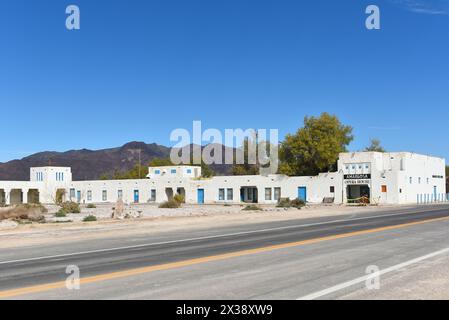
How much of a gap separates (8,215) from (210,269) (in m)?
27.8

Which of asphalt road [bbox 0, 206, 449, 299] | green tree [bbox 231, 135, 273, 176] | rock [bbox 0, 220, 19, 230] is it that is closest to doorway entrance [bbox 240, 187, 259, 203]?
green tree [bbox 231, 135, 273, 176]

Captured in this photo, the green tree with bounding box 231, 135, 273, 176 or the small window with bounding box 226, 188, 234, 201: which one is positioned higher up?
the green tree with bounding box 231, 135, 273, 176

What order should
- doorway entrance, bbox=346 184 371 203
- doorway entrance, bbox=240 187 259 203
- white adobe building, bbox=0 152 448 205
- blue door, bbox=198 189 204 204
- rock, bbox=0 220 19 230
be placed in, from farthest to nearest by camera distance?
1. blue door, bbox=198 189 204 204
2. doorway entrance, bbox=240 187 259 203
3. doorway entrance, bbox=346 184 371 203
4. white adobe building, bbox=0 152 448 205
5. rock, bbox=0 220 19 230

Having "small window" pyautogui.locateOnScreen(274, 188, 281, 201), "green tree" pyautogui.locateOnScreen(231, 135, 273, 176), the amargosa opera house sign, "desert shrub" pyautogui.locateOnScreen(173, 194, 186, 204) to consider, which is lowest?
"desert shrub" pyautogui.locateOnScreen(173, 194, 186, 204)

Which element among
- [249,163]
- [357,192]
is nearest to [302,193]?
[357,192]

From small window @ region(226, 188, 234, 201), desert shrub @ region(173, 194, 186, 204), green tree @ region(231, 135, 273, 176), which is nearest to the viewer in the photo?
desert shrub @ region(173, 194, 186, 204)

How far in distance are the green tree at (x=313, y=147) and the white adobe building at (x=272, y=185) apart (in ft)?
15.1

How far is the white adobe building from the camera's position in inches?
2373

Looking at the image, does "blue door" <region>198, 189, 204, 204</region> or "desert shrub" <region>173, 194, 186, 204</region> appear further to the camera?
"blue door" <region>198, 189, 204, 204</region>

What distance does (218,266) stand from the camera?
12.1 meters

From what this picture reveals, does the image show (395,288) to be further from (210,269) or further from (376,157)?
(376,157)

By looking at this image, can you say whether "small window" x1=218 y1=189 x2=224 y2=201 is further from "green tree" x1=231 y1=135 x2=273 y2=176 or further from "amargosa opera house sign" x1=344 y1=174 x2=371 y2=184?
"green tree" x1=231 y1=135 x2=273 y2=176
